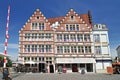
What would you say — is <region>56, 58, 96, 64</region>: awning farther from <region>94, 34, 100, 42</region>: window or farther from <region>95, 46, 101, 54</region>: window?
<region>94, 34, 100, 42</region>: window

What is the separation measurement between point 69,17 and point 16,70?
15260 mm

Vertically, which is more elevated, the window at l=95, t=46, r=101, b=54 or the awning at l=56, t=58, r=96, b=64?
the window at l=95, t=46, r=101, b=54

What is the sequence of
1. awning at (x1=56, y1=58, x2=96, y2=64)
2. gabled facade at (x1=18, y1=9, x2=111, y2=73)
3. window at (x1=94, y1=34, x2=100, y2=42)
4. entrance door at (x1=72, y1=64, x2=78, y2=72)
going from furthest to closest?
window at (x1=94, y1=34, x2=100, y2=42)
entrance door at (x1=72, y1=64, x2=78, y2=72)
gabled facade at (x1=18, y1=9, x2=111, y2=73)
awning at (x1=56, y1=58, x2=96, y2=64)

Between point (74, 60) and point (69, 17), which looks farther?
point (69, 17)

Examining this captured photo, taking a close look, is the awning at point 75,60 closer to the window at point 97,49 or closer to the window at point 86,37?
the window at point 97,49

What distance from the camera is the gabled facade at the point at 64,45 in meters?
39.9

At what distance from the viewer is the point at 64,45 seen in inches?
1602

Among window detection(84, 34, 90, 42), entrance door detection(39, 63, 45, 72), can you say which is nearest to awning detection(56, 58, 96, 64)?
entrance door detection(39, 63, 45, 72)

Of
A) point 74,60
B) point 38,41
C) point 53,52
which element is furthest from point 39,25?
point 74,60

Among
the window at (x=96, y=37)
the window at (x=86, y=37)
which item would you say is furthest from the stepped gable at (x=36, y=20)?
the window at (x=96, y=37)

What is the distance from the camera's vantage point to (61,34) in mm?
41344

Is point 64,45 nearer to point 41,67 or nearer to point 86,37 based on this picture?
point 86,37

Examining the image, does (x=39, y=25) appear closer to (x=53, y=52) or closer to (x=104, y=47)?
(x=53, y=52)

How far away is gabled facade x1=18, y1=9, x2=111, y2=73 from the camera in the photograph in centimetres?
3994
